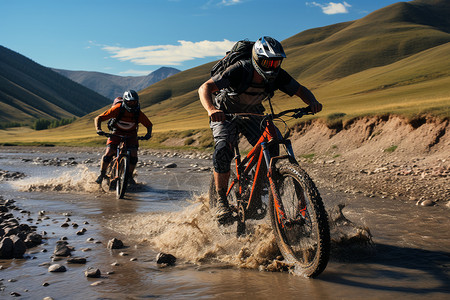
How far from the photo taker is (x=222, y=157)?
622cm

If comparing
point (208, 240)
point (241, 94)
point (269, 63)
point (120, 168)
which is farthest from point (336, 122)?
point (269, 63)

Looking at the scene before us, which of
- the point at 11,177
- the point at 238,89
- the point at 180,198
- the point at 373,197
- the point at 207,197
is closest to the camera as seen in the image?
the point at 238,89

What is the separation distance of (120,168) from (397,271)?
919 centimetres

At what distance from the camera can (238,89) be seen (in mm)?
6004

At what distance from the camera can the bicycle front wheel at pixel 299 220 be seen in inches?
175

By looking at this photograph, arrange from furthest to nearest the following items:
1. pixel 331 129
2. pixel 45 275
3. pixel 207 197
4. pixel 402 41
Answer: pixel 402 41
pixel 331 129
pixel 207 197
pixel 45 275

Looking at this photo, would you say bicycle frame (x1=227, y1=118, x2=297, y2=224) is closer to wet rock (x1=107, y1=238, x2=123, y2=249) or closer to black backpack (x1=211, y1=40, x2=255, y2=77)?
black backpack (x1=211, y1=40, x2=255, y2=77)

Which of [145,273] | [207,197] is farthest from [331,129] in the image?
[145,273]

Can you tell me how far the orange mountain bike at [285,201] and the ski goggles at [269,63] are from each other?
2.29 ft

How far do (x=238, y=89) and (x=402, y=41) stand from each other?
198m

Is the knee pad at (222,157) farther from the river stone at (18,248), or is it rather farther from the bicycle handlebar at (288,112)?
the river stone at (18,248)

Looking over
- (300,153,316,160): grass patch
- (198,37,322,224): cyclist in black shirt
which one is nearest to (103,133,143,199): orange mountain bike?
(198,37,322,224): cyclist in black shirt

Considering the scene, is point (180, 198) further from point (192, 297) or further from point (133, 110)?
point (192, 297)

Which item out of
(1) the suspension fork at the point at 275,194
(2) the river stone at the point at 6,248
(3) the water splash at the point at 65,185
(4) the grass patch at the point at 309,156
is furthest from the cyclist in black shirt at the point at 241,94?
(4) the grass patch at the point at 309,156
